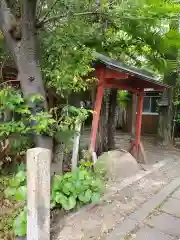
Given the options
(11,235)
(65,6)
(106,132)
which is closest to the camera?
(11,235)

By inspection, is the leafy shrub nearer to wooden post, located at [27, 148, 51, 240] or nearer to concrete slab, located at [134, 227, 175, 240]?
wooden post, located at [27, 148, 51, 240]

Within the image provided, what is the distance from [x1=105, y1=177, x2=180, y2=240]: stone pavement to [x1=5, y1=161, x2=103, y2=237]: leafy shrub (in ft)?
1.92

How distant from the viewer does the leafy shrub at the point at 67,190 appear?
119 inches

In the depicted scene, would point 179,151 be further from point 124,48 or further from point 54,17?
point 54,17

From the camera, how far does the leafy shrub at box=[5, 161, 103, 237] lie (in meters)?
3.04

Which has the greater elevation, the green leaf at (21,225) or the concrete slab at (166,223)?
the green leaf at (21,225)

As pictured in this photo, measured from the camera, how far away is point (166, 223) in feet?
10.5

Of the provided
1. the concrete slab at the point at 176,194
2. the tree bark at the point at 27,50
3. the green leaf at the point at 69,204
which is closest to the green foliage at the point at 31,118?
the tree bark at the point at 27,50

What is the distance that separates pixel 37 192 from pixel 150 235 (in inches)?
58.2

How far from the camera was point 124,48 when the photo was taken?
6.39 metres

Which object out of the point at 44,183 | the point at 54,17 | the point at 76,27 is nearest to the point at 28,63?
the point at 54,17

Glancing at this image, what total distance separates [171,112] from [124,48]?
174 inches

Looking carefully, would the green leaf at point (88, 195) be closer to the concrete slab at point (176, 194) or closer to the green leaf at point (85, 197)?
the green leaf at point (85, 197)

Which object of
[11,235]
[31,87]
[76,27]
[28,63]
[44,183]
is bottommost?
[11,235]
